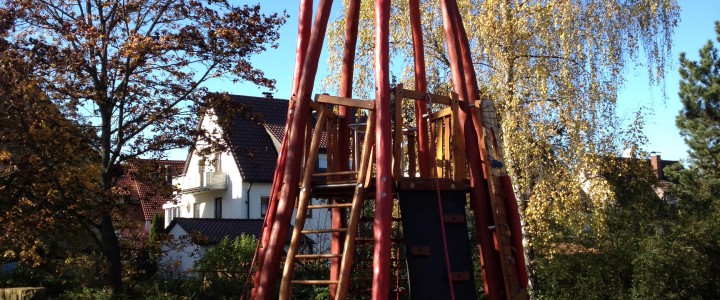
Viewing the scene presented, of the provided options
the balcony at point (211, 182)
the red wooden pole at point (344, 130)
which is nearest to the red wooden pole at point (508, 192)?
the red wooden pole at point (344, 130)

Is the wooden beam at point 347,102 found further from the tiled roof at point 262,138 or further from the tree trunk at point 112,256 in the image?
the tiled roof at point 262,138

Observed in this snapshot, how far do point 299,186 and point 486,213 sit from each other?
1.76 meters

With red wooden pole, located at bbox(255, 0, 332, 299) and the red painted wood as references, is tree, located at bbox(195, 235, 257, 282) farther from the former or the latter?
the red painted wood

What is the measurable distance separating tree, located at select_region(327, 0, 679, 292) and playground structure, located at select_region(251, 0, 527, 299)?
18.5 ft

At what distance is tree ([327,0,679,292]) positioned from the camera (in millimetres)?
13219

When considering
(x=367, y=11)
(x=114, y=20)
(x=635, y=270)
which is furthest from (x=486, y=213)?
(x=367, y=11)

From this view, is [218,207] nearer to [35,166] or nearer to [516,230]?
[35,166]

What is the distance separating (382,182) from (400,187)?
1.14 feet

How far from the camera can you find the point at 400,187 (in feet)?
22.2

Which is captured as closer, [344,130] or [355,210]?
[355,210]

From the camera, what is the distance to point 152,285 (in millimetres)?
12719

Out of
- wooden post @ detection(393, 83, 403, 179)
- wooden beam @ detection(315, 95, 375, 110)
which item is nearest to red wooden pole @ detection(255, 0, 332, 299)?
wooden beam @ detection(315, 95, 375, 110)

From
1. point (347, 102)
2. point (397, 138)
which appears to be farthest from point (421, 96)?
point (347, 102)

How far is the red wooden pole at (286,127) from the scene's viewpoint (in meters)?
7.25
